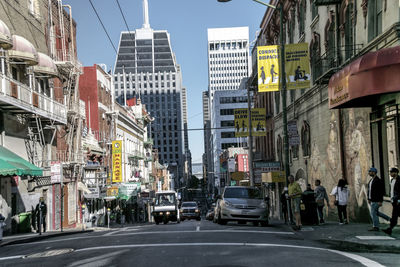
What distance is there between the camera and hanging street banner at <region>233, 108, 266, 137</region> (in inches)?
1430

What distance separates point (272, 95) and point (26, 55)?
75.9 feet

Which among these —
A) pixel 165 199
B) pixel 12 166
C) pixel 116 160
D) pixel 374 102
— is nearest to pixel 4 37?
pixel 12 166

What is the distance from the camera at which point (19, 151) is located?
2469cm

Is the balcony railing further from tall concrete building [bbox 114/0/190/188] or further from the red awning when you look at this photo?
tall concrete building [bbox 114/0/190/188]

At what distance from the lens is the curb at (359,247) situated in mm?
10609

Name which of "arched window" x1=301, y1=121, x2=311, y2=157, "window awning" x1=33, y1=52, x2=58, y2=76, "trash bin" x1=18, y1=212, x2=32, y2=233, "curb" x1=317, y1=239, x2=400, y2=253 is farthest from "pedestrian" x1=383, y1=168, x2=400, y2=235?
"window awning" x1=33, y1=52, x2=58, y2=76

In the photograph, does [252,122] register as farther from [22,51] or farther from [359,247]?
[359,247]

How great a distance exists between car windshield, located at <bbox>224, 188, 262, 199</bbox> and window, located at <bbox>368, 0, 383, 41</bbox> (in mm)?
7791

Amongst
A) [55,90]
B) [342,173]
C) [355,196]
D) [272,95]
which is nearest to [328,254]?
[355,196]

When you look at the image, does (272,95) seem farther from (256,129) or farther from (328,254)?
(328,254)

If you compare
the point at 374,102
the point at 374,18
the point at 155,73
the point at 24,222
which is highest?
the point at 155,73

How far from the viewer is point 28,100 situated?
943 inches

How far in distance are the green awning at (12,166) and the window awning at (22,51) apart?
4.23 m

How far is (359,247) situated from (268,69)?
11606 mm
